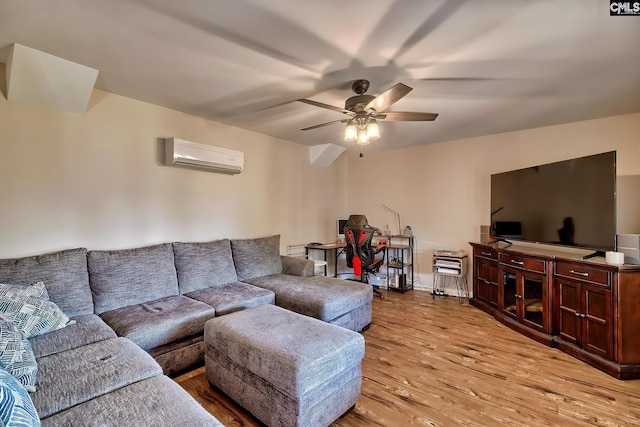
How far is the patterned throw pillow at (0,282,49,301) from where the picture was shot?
1.78m

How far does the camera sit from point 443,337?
9.59 ft

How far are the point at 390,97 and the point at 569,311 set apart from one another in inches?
100.0

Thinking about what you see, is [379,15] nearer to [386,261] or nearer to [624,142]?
[624,142]

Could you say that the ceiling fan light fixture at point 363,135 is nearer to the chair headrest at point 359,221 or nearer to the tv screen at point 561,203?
the chair headrest at point 359,221

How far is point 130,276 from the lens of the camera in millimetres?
2490

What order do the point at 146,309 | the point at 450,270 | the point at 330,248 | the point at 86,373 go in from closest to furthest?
the point at 86,373 < the point at 146,309 < the point at 450,270 < the point at 330,248

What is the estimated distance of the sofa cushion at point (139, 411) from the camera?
3.67 ft

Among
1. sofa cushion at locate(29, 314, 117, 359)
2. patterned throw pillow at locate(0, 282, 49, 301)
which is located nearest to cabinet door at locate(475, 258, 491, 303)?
sofa cushion at locate(29, 314, 117, 359)

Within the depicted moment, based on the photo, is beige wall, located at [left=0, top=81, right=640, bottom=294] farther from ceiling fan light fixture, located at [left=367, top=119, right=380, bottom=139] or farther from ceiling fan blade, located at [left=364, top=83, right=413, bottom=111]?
ceiling fan blade, located at [left=364, top=83, right=413, bottom=111]

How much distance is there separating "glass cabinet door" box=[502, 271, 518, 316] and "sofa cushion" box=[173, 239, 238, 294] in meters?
3.11

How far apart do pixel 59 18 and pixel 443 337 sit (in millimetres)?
3852

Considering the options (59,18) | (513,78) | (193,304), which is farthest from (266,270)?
(513,78)

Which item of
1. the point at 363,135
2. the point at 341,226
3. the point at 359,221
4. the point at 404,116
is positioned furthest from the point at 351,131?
the point at 341,226

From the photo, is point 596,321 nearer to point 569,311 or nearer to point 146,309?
point 569,311
